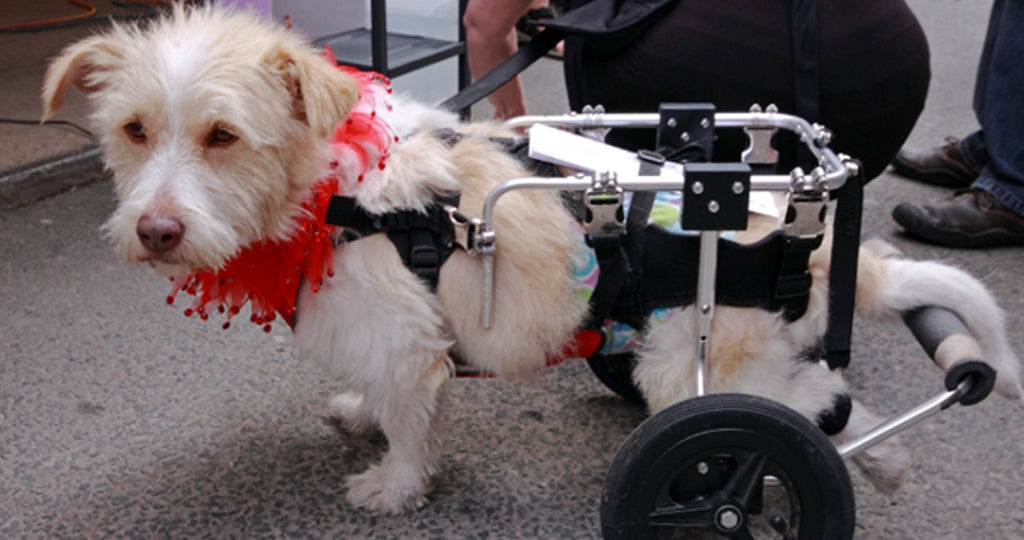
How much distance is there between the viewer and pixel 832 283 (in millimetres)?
2191

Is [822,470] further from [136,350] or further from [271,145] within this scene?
[136,350]

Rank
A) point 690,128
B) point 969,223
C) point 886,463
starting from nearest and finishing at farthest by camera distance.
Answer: point 886,463, point 690,128, point 969,223

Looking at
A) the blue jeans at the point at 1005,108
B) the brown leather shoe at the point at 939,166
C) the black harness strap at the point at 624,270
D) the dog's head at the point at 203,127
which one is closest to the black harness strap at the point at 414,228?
the dog's head at the point at 203,127

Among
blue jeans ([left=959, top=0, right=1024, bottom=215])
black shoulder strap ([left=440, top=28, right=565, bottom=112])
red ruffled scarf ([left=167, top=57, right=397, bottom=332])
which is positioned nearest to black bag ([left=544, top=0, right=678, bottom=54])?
black shoulder strap ([left=440, top=28, right=565, bottom=112])

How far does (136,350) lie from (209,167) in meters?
1.52

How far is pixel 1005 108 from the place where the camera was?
423 centimetres

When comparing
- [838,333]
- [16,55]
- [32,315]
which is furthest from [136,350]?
[16,55]

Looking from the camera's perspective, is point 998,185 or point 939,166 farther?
point 939,166

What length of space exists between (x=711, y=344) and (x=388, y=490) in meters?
0.92

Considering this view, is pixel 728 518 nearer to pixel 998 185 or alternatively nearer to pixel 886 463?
pixel 886 463

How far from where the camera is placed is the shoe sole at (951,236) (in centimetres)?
420

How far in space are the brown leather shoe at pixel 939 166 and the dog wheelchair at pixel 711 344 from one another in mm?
2883

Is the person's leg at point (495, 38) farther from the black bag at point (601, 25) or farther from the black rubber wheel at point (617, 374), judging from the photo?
the black rubber wheel at point (617, 374)

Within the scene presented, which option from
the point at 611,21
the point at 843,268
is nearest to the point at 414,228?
the point at 843,268
